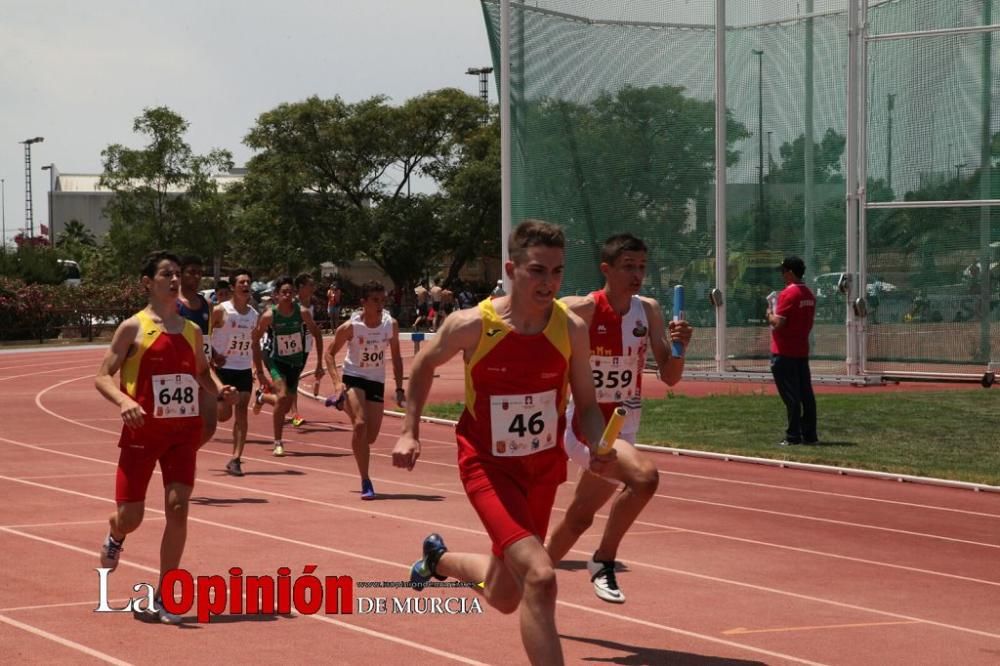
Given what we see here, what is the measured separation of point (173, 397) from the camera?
8383 mm

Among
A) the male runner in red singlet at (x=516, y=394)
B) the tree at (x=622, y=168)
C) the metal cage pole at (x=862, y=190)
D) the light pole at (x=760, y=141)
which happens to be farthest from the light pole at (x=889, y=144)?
the male runner in red singlet at (x=516, y=394)

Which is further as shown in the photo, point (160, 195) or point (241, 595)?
point (160, 195)

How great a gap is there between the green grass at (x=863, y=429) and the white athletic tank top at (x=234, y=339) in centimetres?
506

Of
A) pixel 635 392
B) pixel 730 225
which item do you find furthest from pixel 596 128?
pixel 635 392

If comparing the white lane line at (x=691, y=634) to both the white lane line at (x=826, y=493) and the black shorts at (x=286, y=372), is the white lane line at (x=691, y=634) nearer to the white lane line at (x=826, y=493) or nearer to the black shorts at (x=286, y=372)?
the white lane line at (x=826, y=493)

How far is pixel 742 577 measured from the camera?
966cm

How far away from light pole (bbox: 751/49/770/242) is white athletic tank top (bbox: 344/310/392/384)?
14.9 metres

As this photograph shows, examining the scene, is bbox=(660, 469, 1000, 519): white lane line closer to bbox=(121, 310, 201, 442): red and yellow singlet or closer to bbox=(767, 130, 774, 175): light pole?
bbox=(121, 310, 201, 442): red and yellow singlet

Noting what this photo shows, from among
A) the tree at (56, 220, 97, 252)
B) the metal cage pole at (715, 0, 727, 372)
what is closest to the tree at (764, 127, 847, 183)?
the metal cage pole at (715, 0, 727, 372)

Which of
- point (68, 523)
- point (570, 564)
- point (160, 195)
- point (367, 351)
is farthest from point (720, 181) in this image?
point (160, 195)

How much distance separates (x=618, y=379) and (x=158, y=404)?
262 cm

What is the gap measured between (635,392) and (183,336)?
105 inches

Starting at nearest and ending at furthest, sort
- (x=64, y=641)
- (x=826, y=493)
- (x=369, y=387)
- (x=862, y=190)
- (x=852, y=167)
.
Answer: (x=64, y=641) < (x=369, y=387) < (x=826, y=493) < (x=862, y=190) < (x=852, y=167)

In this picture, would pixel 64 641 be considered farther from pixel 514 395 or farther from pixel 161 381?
pixel 514 395
